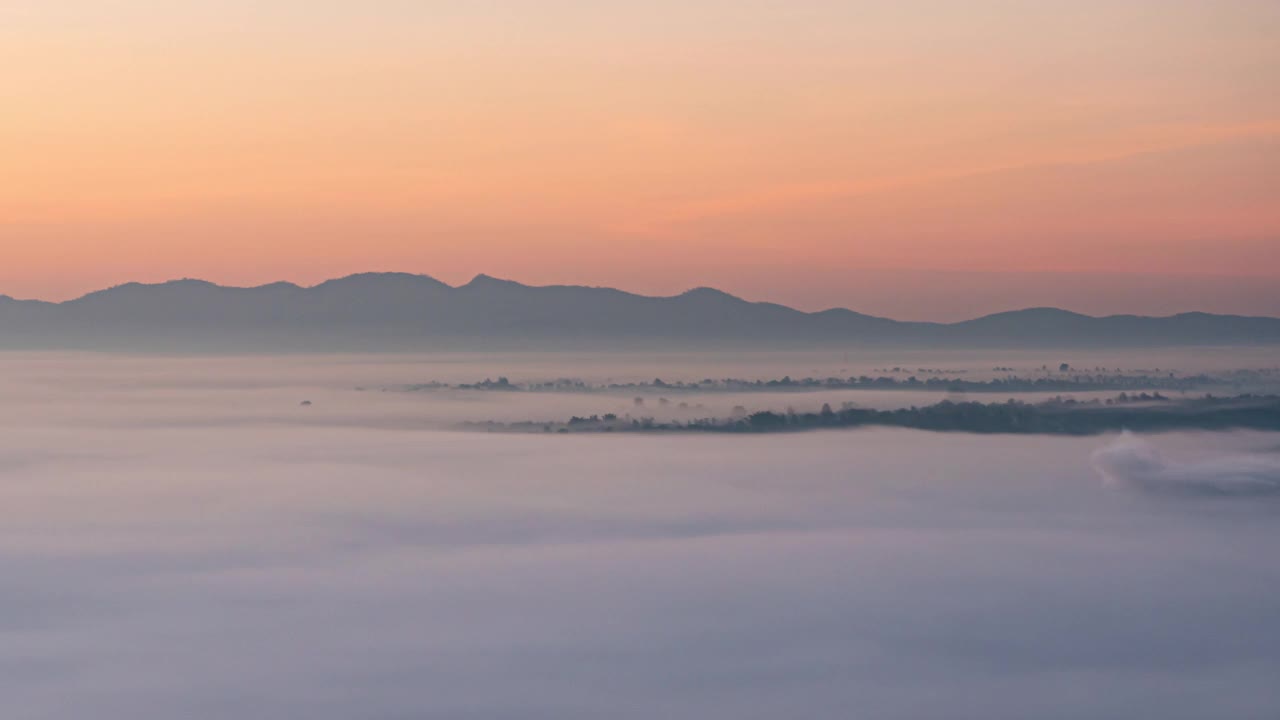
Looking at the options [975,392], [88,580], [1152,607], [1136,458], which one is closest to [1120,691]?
[1152,607]

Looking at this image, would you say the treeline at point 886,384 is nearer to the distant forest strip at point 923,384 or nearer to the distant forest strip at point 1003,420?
the distant forest strip at point 923,384

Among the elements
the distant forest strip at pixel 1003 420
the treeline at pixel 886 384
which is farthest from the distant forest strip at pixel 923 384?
the distant forest strip at pixel 1003 420

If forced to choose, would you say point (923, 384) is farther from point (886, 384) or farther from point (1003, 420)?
point (1003, 420)

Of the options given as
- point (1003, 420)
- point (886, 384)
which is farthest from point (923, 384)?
point (1003, 420)

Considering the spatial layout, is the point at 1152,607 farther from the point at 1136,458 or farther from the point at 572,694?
the point at 1136,458

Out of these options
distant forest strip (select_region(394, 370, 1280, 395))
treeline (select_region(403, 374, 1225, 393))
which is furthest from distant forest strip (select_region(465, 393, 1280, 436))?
treeline (select_region(403, 374, 1225, 393))

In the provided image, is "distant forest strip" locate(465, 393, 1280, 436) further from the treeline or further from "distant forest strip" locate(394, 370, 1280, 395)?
the treeline
